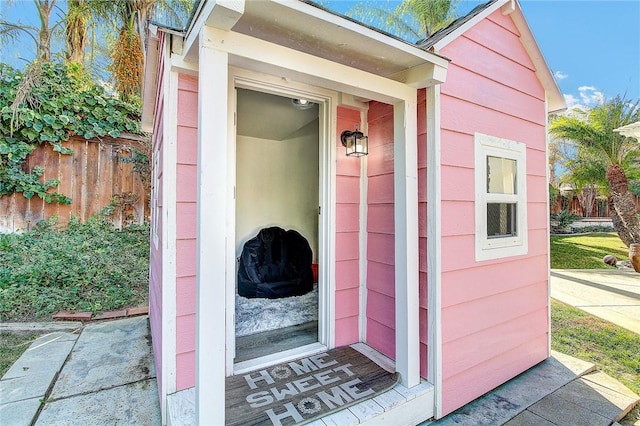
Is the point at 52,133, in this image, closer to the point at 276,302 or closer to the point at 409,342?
the point at 276,302

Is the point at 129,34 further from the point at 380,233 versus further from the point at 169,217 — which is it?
the point at 380,233

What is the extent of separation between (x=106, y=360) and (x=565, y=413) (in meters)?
3.52

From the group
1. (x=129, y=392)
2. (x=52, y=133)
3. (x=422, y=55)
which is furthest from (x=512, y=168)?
(x=52, y=133)

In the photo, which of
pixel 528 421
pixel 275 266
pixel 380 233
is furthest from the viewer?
pixel 275 266

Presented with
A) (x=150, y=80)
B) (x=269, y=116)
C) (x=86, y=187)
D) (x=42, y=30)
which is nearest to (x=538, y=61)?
(x=269, y=116)

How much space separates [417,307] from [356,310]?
2.31 ft

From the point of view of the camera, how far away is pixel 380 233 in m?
2.30

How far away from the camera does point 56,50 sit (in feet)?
19.1

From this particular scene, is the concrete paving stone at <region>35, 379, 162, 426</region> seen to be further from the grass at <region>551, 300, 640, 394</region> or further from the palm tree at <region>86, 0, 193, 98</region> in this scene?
the palm tree at <region>86, 0, 193, 98</region>

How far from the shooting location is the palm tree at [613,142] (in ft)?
21.2

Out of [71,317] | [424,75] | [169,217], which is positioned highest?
[424,75]

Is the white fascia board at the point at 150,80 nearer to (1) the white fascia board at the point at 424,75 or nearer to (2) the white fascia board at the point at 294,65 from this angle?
(2) the white fascia board at the point at 294,65

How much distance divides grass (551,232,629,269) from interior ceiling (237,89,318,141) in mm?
6820

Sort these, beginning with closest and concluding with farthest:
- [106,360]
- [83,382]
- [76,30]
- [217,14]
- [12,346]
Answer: [217,14]
[83,382]
[106,360]
[12,346]
[76,30]
